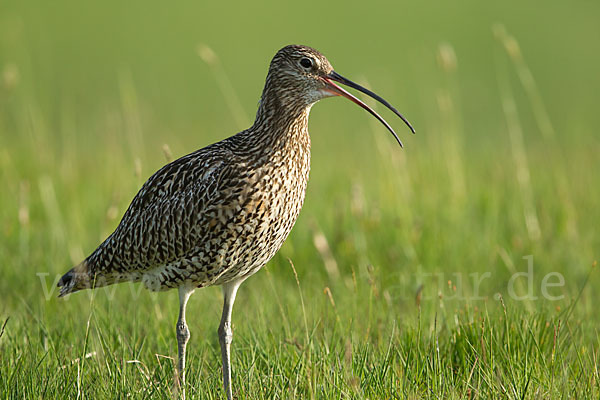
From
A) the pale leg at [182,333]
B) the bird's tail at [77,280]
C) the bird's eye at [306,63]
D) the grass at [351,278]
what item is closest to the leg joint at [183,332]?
the pale leg at [182,333]

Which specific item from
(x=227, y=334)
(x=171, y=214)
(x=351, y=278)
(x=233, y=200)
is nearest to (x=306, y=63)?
(x=233, y=200)

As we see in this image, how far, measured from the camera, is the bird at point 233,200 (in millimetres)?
4551

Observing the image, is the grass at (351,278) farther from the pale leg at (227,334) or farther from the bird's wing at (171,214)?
the bird's wing at (171,214)

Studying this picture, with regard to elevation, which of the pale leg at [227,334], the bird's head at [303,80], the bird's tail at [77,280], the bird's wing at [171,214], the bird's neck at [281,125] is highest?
the bird's head at [303,80]

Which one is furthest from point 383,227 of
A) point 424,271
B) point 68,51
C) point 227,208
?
point 68,51

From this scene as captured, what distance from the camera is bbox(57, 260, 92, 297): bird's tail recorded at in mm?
5281

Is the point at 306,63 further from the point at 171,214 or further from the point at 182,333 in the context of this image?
the point at 182,333

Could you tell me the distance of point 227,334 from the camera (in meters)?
4.86

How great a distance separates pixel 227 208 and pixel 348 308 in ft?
4.80

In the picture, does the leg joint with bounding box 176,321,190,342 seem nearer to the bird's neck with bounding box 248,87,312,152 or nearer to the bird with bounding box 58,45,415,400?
the bird with bounding box 58,45,415,400

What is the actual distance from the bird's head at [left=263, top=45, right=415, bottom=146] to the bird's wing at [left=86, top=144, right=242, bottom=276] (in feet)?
1.56

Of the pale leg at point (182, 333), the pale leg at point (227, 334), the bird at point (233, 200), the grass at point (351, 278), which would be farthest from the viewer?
the pale leg at point (182, 333)

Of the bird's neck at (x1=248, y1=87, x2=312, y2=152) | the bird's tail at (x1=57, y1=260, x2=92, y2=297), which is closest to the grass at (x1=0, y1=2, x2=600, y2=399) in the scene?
the bird's tail at (x1=57, y1=260, x2=92, y2=297)

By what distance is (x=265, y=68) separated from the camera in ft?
65.3
